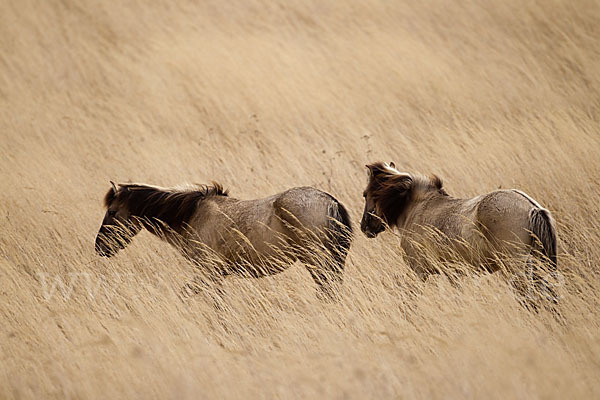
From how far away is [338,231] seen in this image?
5004 mm

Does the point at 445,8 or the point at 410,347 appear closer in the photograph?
the point at 410,347

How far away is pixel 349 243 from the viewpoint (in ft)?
16.7

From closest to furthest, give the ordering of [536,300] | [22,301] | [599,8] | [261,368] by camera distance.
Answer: [261,368] < [536,300] < [22,301] < [599,8]

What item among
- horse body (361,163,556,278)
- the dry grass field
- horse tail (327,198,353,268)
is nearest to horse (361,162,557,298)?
horse body (361,163,556,278)

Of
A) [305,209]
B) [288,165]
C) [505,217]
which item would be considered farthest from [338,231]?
[288,165]

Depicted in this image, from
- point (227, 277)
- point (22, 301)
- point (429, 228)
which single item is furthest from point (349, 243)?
point (22, 301)

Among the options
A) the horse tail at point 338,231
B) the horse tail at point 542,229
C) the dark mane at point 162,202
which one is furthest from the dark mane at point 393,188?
the dark mane at point 162,202

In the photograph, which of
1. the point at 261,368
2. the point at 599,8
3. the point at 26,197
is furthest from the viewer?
the point at 599,8

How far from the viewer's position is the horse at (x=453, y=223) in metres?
4.37

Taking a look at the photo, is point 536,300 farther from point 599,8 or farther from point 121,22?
point 121,22

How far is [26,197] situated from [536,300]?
6031mm

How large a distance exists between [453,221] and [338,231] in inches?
37.5

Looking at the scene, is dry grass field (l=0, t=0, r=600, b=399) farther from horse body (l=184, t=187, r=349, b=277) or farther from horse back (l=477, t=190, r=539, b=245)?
horse back (l=477, t=190, r=539, b=245)

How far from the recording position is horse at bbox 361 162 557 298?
437 cm
